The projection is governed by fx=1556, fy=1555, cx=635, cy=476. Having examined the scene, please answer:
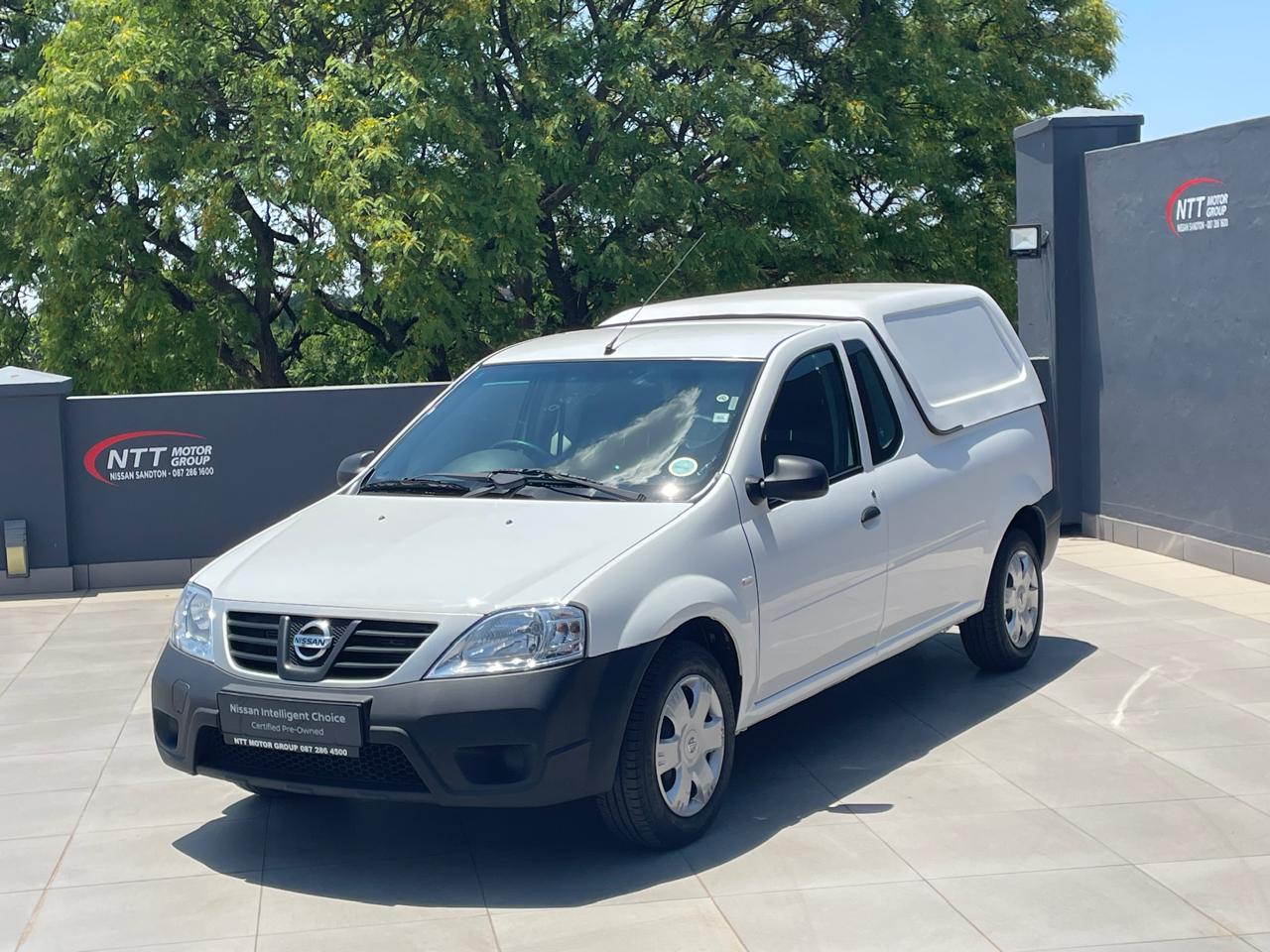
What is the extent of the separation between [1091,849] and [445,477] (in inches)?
113

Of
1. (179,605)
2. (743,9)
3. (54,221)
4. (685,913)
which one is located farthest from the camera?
(743,9)

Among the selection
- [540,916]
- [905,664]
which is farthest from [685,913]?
[905,664]

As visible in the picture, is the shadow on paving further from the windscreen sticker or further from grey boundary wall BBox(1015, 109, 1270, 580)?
grey boundary wall BBox(1015, 109, 1270, 580)

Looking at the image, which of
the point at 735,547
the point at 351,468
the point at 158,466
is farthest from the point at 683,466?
the point at 158,466

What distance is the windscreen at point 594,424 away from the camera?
6074 mm

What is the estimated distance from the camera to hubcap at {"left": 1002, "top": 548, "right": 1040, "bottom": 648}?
796 centimetres

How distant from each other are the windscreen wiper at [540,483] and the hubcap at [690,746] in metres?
0.81

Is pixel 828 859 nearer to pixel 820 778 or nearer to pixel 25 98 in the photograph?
pixel 820 778

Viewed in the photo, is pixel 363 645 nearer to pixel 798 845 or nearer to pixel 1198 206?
pixel 798 845

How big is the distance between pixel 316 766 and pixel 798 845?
67.8 inches


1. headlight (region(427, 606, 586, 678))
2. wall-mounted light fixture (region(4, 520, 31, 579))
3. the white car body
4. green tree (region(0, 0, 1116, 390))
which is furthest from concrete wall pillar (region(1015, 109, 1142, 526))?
headlight (region(427, 606, 586, 678))

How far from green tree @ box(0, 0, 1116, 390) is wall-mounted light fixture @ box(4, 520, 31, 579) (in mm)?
6760

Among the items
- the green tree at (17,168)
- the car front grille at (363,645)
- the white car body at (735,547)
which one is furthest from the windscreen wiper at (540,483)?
the green tree at (17,168)

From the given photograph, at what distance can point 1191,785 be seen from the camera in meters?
6.11
